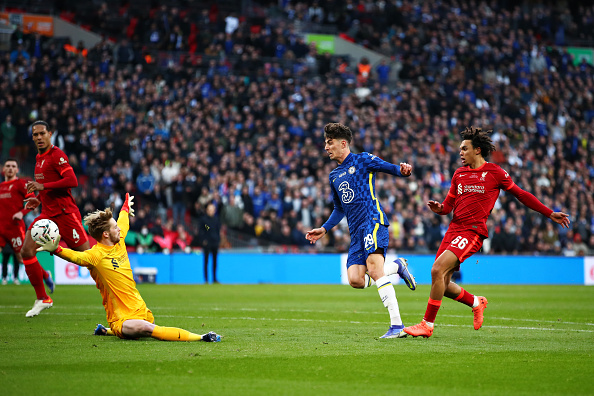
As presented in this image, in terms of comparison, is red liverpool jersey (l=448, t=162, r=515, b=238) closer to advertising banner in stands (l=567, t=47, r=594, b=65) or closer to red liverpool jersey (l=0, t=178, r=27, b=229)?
red liverpool jersey (l=0, t=178, r=27, b=229)

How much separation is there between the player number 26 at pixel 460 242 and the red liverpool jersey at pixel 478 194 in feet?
0.57

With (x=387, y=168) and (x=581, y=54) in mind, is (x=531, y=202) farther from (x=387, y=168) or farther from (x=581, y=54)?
(x=581, y=54)

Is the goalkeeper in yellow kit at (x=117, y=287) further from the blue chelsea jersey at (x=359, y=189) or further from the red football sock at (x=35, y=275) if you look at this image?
the red football sock at (x=35, y=275)

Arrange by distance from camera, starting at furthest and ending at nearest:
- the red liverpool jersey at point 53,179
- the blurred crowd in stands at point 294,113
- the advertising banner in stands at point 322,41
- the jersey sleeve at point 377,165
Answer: the advertising banner in stands at point 322,41 → the blurred crowd in stands at point 294,113 → the red liverpool jersey at point 53,179 → the jersey sleeve at point 377,165

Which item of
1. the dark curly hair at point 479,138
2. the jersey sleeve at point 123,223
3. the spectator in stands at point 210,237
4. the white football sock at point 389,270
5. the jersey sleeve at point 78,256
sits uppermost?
the dark curly hair at point 479,138

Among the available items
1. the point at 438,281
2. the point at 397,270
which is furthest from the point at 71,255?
the point at 438,281

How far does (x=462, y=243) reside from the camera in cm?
991

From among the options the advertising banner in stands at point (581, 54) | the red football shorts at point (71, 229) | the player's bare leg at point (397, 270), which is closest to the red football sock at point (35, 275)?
the red football shorts at point (71, 229)

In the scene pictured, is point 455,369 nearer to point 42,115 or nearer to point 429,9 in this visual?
point 42,115

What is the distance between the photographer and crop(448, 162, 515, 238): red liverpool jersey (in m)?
10.0

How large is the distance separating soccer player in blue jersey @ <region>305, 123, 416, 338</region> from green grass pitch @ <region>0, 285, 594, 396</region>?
24.9 inches

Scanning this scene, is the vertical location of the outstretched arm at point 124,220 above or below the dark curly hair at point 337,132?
below

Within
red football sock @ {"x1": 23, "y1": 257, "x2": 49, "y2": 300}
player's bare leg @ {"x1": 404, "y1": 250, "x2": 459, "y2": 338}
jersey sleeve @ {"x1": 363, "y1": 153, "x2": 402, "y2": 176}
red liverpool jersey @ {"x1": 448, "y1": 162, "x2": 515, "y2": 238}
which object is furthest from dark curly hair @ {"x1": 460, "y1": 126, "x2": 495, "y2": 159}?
red football sock @ {"x1": 23, "y1": 257, "x2": 49, "y2": 300}

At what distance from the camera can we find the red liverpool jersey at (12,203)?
15258mm
